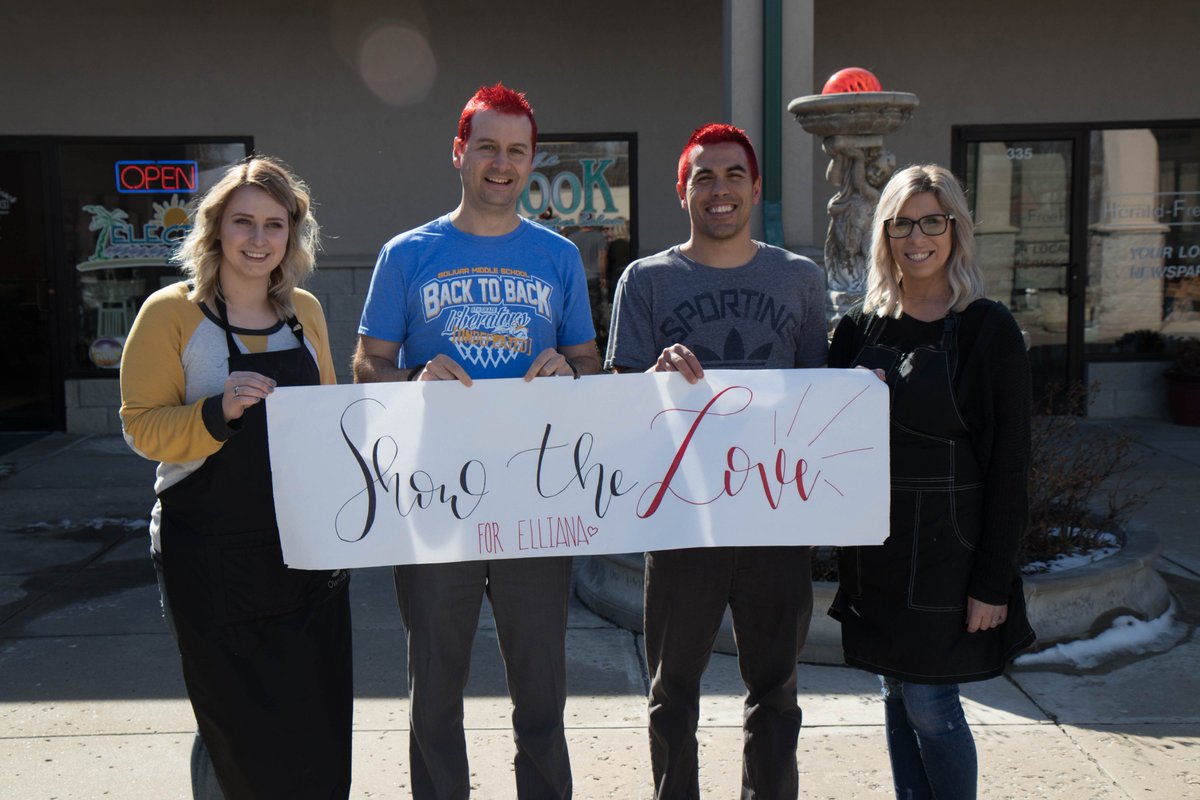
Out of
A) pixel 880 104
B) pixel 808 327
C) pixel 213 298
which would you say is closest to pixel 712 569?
pixel 808 327

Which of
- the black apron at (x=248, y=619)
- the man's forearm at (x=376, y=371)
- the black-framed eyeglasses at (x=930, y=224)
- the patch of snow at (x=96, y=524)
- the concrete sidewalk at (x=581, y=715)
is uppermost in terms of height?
the black-framed eyeglasses at (x=930, y=224)

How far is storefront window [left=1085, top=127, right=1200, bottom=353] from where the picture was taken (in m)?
9.80

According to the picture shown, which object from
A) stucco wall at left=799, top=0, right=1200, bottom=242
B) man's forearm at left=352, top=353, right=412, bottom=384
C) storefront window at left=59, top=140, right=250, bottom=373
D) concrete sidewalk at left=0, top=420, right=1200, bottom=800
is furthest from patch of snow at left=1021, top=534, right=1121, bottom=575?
storefront window at left=59, top=140, right=250, bottom=373

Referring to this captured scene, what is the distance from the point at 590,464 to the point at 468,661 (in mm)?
→ 614

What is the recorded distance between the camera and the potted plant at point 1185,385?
9445 mm

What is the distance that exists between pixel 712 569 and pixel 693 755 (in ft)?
1.75

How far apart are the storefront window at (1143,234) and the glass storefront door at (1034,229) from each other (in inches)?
7.2

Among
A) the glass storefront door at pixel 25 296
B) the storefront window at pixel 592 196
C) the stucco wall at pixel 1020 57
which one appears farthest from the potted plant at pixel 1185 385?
the glass storefront door at pixel 25 296

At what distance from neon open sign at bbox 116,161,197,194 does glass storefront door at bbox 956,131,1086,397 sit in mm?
6694

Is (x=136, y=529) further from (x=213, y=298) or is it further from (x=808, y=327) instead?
(x=808, y=327)

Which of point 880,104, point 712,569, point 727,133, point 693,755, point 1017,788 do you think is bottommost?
point 1017,788

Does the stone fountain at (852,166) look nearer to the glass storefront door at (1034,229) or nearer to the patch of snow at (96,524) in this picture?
the patch of snow at (96,524)

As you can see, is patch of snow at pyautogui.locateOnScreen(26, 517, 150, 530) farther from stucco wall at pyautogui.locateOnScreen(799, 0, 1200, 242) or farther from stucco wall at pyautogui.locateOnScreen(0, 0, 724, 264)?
stucco wall at pyautogui.locateOnScreen(799, 0, 1200, 242)

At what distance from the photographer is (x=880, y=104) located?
540cm
